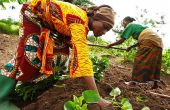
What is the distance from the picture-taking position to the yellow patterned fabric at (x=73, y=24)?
269 cm

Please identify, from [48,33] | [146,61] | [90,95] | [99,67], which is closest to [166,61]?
[146,61]

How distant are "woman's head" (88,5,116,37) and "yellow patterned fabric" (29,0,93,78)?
70 mm

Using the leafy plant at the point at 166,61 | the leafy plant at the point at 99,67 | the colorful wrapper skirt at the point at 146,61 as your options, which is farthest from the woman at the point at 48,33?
the leafy plant at the point at 166,61

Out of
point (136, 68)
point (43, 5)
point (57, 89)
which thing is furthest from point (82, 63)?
point (136, 68)

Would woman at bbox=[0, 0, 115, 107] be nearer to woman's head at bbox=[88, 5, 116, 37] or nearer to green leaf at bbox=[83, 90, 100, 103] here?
woman's head at bbox=[88, 5, 116, 37]

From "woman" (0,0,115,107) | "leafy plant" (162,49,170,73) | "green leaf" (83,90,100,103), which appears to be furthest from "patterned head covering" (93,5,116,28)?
"leafy plant" (162,49,170,73)

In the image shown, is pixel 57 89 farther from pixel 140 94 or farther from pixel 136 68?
pixel 136 68

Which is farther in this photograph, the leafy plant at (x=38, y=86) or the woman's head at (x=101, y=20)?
the leafy plant at (x=38, y=86)

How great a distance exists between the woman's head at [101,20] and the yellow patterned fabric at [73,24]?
0.07 metres

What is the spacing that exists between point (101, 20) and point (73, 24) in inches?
9.7

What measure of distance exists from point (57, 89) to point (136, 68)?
80.9 inches

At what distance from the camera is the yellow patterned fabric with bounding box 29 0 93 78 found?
2.69 meters

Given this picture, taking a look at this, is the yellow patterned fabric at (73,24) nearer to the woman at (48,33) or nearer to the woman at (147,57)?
the woman at (48,33)

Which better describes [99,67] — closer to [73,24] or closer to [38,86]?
[38,86]
